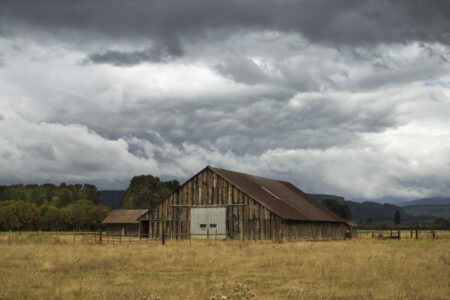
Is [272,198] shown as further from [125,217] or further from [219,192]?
[125,217]

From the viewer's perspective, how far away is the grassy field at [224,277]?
602 inches

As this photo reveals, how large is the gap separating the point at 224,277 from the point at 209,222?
31256 millimetres

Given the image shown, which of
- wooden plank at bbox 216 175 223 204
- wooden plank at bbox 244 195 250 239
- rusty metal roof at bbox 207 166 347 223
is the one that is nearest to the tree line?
rusty metal roof at bbox 207 166 347 223

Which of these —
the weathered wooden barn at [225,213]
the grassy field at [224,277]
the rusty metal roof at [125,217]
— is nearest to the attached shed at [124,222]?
A: the rusty metal roof at [125,217]

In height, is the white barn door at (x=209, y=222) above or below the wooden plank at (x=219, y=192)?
below

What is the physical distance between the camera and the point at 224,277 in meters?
19.6

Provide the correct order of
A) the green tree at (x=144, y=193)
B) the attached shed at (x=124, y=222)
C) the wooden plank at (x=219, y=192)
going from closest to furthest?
the wooden plank at (x=219, y=192) < the attached shed at (x=124, y=222) < the green tree at (x=144, y=193)

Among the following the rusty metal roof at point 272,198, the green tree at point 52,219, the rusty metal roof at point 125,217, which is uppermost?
the rusty metal roof at point 272,198

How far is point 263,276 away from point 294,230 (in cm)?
3080

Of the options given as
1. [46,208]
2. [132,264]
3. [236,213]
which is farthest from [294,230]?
[46,208]

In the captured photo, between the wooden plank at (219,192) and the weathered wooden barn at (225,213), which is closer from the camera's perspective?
the weathered wooden barn at (225,213)

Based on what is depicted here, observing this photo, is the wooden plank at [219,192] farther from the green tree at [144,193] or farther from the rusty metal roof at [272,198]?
the green tree at [144,193]

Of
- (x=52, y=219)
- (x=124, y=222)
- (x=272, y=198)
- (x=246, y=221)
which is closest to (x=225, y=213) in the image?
(x=246, y=221)

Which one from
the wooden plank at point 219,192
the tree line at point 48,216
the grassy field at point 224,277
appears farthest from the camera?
the tree line at point 48,216
